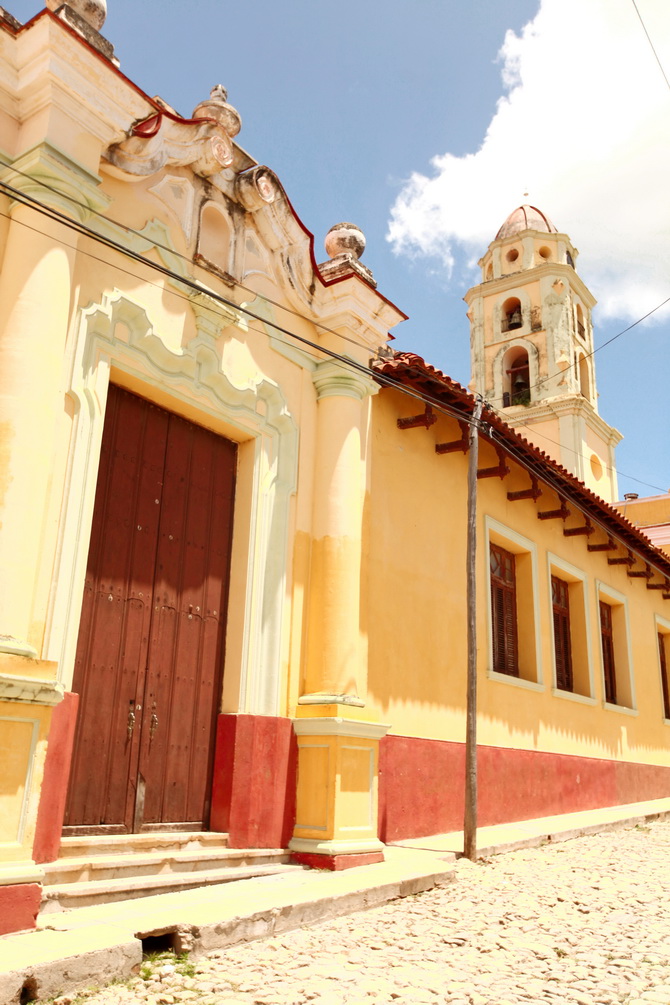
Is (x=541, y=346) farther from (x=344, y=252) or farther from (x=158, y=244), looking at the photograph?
(x=158, y=244)

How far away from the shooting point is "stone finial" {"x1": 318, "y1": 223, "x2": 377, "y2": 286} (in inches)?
319

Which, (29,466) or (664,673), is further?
(664,673)

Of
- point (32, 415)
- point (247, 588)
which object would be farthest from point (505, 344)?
point (32, 415)

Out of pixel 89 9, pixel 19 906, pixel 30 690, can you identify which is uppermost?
pixel 89 9

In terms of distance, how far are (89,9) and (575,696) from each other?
9.95 meters

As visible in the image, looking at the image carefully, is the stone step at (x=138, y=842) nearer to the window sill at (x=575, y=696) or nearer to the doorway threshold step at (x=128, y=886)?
the doorway threshold step at (x=128, y=886)

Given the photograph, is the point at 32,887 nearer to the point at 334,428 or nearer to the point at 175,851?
the point at 175,851

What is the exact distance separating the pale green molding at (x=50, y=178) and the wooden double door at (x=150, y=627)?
4.32ft

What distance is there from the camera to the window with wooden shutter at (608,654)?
1420 cm

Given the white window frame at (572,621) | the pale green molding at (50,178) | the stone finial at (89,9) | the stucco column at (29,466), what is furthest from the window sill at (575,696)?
the stone finial at (89,9)

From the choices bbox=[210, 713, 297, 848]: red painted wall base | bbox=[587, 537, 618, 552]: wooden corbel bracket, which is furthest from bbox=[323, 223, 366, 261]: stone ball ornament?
bbox=[587, 537, 618, 552]: wooden corbel bracket

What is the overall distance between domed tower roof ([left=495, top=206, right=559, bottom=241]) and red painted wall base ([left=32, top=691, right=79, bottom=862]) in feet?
85.7

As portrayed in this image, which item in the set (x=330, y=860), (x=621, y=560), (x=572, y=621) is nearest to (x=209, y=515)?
(x=330, y=860)

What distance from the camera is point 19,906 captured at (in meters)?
4.21
